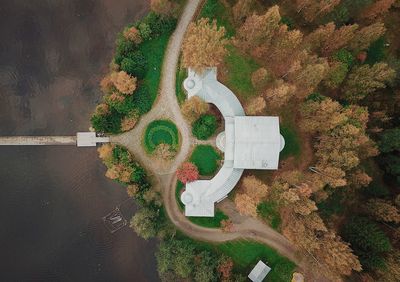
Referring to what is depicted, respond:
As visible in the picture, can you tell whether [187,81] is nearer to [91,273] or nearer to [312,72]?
[312,72]

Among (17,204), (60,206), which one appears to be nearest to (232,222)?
(60,206)

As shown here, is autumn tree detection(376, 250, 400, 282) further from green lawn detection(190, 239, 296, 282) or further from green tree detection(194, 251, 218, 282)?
green tree detection(194, 251, 218, 282)

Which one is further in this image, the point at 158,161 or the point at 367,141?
the point at 158,161

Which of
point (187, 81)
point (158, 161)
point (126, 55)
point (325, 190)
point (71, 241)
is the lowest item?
point (71, 241)

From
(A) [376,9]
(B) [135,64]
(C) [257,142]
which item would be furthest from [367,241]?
(B) [135,64]

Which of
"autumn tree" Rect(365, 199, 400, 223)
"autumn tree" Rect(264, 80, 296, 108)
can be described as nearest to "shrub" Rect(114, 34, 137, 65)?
"autumn tree" Rect(264, 80, 296, 108)

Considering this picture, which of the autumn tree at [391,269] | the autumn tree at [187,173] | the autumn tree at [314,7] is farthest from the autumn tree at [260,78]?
the autumn tree at [391,269]

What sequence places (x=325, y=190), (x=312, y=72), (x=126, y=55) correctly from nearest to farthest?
(x=312, y=72) → (x=325, y=190) → (x=126, y=55)
